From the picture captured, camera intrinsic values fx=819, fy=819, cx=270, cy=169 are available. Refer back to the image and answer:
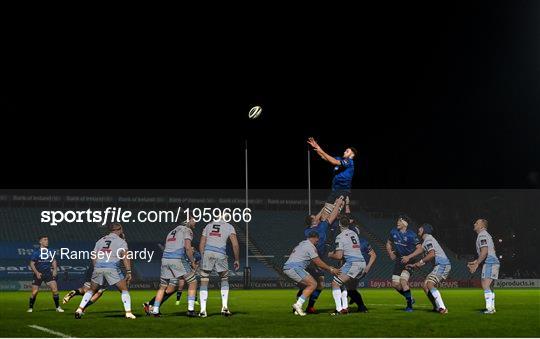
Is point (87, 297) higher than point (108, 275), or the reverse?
point (108, 275)

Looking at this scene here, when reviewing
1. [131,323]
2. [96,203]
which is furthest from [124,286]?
[96,203]

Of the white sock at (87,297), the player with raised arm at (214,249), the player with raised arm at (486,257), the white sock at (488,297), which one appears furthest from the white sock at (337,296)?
the white sock at (87,297)

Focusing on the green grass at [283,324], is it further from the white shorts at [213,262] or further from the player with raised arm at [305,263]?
the white shorts at [213,262]

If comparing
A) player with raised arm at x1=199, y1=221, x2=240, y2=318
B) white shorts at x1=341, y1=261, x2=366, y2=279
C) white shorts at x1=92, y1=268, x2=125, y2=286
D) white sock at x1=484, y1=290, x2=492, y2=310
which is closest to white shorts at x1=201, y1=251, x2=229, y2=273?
player with raised arm at x1=199, y1=221, x2=240, y2=318

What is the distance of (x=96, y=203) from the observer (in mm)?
59875

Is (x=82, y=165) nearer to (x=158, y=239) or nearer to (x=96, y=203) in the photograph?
(x=96, y=203)

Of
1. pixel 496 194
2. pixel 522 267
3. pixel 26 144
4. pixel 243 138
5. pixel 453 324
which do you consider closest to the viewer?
pixel 453 324

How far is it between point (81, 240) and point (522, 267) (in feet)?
109

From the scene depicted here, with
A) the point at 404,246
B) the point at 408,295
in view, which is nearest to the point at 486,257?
the point at 404,246

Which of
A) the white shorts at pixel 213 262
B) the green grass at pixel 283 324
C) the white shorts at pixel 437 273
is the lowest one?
the green grass at pixel 283 324

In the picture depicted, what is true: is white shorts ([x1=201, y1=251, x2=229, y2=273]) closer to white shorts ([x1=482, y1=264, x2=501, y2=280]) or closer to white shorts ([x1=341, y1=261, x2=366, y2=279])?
white shorts ([x1=341, y1=261, x2=366, y2=279])

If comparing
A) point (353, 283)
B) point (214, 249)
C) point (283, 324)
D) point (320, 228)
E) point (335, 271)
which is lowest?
point (283, 324)

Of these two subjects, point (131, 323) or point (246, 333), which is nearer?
point (246, 333)

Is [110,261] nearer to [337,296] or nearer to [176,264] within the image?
[176,264]
